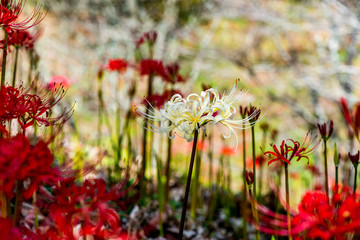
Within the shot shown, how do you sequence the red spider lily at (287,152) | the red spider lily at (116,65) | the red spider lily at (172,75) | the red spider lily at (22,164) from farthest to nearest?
the red spider lily at (116,65)
the red spider lily at (172,75)
the red spider lily at (287,152)
the red spider lily at (22,164)

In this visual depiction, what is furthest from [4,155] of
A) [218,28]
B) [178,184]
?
[218,28]

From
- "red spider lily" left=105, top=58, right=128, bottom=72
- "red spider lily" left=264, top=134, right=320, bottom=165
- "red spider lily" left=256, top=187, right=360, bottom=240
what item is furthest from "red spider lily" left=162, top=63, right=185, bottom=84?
"red spider lily" left=256, top=187, right=360, bottom=240

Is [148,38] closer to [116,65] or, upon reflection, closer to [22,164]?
[116,65]

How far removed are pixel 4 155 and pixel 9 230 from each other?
0.16 meters

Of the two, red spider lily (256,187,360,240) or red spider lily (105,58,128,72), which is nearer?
red spider lily (256,187,360,240)

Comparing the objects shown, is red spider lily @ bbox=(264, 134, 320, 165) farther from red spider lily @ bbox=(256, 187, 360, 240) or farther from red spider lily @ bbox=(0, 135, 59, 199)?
red spider lily @ bbox=(0, 135, 59, 199)

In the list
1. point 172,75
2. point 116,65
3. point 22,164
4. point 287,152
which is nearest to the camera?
point 22,164

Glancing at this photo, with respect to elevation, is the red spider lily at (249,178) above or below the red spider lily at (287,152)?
below

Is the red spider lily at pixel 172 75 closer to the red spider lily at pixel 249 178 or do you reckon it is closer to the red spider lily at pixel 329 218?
the red spider lily at pixel 249 178

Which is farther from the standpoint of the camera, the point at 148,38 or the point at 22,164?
the point at 148,38

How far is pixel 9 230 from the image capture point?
71 centimetres

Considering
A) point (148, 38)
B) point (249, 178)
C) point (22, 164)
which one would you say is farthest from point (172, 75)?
point (22, 164)

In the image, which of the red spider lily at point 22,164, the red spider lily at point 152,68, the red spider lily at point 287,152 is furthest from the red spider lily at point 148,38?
the red spider lily at point 22,164

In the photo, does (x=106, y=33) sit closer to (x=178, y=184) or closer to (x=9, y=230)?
(x=178, y=184)
